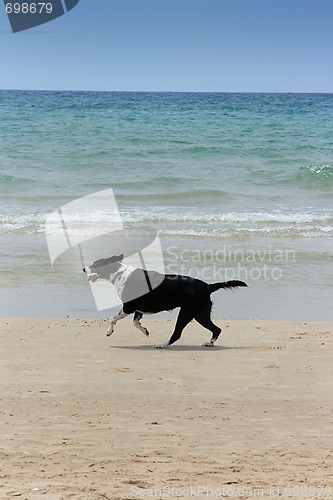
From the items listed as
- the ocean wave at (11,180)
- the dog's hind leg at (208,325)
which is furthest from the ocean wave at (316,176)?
the dog's hind leg at (208,325)

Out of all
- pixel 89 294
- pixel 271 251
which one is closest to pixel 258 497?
pixel 89 294

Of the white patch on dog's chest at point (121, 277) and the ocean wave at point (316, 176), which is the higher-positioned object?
the white patch on dog's chest at point (121, 277)

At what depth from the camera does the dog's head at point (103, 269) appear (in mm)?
7562

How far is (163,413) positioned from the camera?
517 centimetres

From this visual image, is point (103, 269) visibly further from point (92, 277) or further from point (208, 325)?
point (208, 325)

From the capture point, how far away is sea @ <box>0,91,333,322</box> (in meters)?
9.91

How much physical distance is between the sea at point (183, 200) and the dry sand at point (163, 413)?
1467 mm

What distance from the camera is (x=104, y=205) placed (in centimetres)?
1989

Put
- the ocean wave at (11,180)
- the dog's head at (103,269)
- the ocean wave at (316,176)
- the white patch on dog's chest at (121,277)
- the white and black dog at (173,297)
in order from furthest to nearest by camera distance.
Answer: the ocean wave at (316,176)
the ocean wave at (11,180)
the dog's head at (103,269)
the white patch on dog's chest at (121,277)
the white and black dog at (173,297)

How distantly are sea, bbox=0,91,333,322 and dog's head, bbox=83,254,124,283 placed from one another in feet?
3.97

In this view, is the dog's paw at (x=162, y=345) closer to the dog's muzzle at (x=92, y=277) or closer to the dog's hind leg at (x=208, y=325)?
the dog's hind leg at (x=208, y=325)

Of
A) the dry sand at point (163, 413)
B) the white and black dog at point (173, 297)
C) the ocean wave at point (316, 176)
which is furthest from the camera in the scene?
the ocean wave at point (316, 176)

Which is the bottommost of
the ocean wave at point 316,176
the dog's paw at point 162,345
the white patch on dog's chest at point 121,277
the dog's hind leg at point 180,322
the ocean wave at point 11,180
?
the ocean wave at point 316,176

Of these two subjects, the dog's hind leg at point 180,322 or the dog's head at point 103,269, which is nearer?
the dog's hind leg at point 180,322
